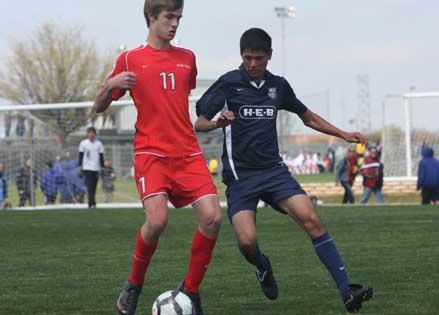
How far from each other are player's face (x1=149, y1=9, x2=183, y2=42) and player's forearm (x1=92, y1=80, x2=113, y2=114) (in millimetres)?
480

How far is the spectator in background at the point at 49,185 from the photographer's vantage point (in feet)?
103

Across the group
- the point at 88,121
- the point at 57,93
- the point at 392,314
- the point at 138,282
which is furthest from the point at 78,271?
the point at 57,93

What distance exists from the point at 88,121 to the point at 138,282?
3184 centimetres

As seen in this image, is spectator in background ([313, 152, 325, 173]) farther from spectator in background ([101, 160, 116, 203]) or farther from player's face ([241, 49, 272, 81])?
player's face ([241, 49, 272, 81])

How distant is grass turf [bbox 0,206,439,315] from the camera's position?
8.32 metres

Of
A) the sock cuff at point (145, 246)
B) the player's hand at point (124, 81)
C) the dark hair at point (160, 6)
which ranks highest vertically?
the dark hair at point (160, 6)

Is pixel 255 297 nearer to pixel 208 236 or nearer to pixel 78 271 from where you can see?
pixel 208 236

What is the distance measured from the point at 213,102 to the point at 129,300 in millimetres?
1581

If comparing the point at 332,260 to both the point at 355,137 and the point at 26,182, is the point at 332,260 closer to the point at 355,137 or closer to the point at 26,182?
the point at 355,137

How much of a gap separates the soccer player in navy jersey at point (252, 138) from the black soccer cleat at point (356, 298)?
0.63 metres

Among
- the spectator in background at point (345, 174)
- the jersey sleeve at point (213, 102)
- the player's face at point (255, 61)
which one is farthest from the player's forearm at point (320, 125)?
the spectator in background at point (345, 174)

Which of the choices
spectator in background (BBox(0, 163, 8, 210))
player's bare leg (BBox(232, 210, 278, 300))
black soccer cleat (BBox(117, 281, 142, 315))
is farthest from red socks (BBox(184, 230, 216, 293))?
spectator in background (BBox(0, 163, 8, 210))

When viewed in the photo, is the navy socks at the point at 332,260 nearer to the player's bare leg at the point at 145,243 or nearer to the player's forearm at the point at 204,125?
the player's forearm at the point at 204,125

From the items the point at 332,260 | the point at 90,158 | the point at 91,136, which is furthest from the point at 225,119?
the point at 91,136
